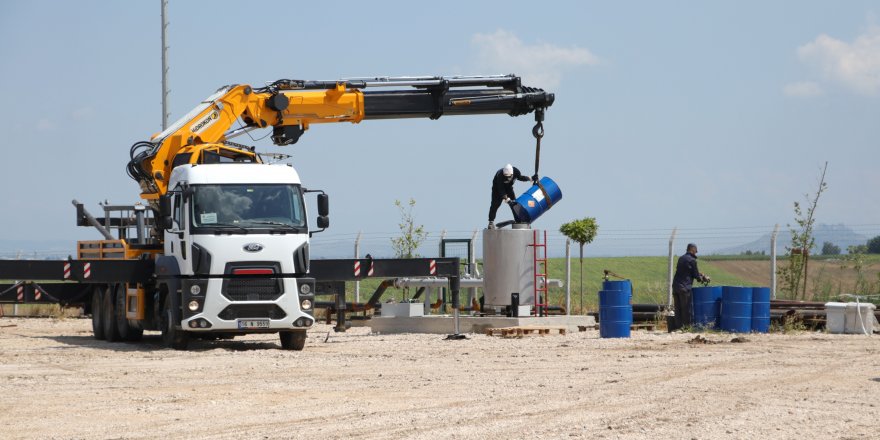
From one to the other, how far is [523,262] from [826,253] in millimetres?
16506

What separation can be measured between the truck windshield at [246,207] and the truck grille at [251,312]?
1193mm

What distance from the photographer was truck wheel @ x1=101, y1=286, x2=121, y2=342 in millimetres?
22375

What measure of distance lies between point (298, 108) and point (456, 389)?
10.3m

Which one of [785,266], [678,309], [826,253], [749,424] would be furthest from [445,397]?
[826,253]

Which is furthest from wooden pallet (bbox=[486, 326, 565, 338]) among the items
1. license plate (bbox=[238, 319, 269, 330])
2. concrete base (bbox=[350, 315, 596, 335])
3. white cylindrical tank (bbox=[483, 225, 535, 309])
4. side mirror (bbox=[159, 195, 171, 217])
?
side mirror (bbox=[159, 195, 171, 217])

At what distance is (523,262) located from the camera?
78.1 feet

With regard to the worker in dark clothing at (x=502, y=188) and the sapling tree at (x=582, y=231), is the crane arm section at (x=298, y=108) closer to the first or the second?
the worker in dark clothing at (x=502, y=188)

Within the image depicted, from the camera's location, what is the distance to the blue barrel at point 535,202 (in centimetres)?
2409

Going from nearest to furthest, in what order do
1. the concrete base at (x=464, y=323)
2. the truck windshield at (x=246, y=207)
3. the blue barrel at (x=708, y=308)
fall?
the truck windshield at (x=246, y=207) → the blue barrel at (x=708, y=308) → the concrete base at (x=464, y=323)

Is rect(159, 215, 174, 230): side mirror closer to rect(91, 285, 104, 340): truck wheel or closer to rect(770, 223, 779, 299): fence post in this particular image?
rect(91, 285, 104, 340): truck wheel

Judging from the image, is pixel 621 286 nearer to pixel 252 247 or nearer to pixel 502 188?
pixel 502 188

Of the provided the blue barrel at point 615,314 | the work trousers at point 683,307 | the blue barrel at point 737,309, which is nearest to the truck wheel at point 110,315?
the blue barrel at point 615,314

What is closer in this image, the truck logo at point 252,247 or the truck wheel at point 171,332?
the truck logo at point 252,247

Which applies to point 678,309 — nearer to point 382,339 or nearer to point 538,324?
point 538,324
